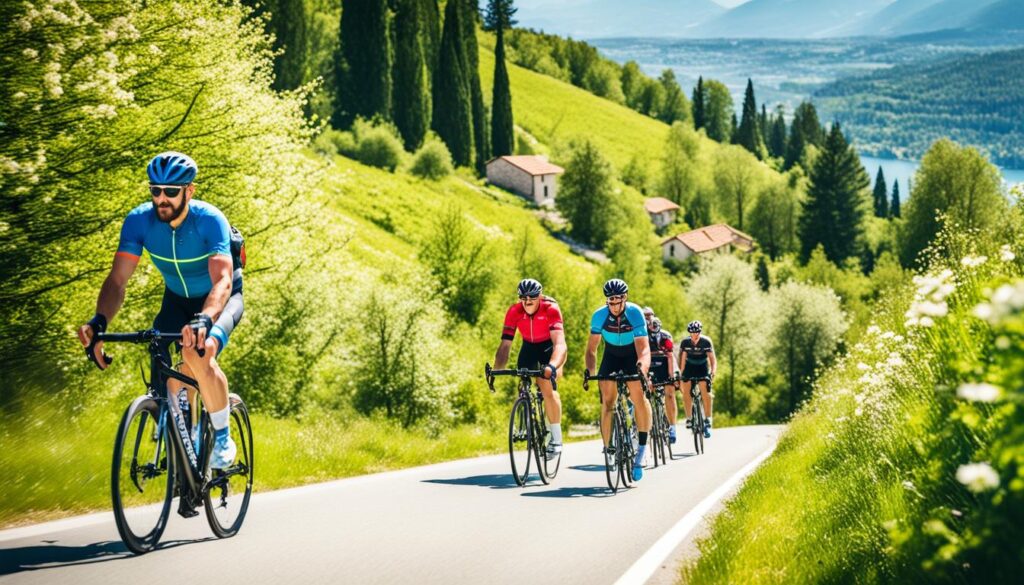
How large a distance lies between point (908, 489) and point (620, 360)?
6444mm

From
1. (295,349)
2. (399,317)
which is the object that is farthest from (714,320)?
(295,349)

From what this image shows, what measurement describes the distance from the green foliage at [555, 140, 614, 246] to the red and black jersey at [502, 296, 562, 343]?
270 ft

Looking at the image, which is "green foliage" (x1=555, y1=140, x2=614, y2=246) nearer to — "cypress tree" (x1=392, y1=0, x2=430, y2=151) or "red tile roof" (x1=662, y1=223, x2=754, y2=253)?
"cypress tree" (x1=392, y1=0, x2=430, y2=151)

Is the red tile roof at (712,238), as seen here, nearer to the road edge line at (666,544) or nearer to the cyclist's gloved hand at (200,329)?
the road edge line at (666,544)

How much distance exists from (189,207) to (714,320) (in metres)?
69.2

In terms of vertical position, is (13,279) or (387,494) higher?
(13,279)

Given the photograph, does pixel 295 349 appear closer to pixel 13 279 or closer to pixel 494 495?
pixel 13 279

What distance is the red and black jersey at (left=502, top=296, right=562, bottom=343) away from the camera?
10.8 meters

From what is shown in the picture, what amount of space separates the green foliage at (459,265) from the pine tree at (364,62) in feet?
125

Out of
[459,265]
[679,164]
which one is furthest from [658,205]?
[459,265]

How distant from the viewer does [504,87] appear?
109m

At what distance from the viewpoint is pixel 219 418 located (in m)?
6.24

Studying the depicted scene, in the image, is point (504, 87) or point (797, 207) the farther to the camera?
point (797, 207)

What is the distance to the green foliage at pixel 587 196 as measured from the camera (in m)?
93.3
